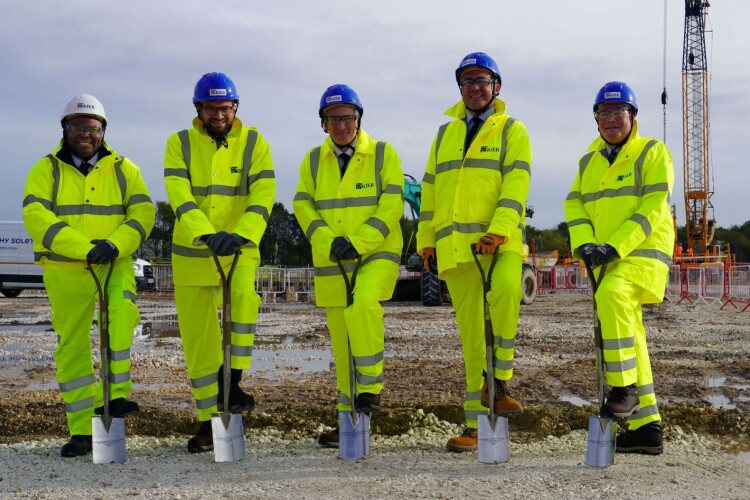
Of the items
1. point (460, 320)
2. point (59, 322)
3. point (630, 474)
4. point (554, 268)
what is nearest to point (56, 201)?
point (59, 322)

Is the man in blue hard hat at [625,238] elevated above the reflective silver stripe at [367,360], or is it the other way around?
the man in blue hard hat at [625,238]

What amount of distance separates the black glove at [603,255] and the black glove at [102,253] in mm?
3177

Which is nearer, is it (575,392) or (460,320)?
(460,320)

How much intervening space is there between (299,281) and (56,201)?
22.0m

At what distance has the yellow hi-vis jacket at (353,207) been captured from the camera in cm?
529

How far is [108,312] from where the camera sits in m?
5.18

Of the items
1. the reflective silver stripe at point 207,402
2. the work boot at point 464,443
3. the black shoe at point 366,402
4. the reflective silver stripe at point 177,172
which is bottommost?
the work boot at point 464,443

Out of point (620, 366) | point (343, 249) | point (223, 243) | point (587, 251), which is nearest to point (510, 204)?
point (587, 251)

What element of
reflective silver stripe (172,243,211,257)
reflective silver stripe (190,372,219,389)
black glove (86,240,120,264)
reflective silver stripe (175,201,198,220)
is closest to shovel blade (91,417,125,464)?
reflective silver stripe (190,372,219,389)

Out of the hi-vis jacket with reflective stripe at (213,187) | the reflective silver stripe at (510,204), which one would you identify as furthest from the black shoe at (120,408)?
the reflective silver stripe at (510,204)

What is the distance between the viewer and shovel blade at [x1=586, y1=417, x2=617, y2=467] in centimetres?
468

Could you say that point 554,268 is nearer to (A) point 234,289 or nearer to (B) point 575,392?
(B) point 575,392

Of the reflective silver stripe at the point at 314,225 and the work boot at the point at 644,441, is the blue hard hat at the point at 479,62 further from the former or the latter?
the work boot at the point at 644,441

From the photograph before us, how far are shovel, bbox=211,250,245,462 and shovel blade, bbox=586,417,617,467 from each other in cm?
226
